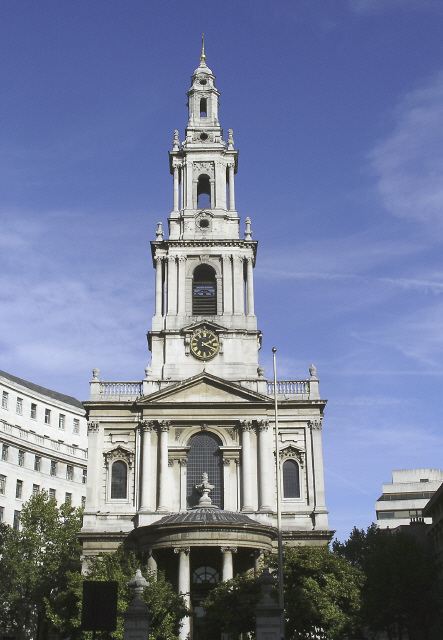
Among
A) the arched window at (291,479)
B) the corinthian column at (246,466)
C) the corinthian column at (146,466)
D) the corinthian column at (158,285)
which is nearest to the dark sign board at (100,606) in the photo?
the corinthian column at (146,466)

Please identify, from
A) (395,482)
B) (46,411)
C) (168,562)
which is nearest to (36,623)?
(168,562)

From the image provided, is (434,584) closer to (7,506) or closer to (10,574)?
(10,574)

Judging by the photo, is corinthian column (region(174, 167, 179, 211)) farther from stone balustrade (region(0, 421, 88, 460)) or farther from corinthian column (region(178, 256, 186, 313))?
stone balustrade (region(0, 421, 88, 460))

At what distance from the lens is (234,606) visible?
125 feet

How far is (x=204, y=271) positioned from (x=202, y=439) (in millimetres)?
13964

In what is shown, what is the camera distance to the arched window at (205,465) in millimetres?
52250

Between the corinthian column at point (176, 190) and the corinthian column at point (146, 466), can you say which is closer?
the corinthian column at point (146, 466)

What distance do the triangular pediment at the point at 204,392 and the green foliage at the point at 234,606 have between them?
607 inches

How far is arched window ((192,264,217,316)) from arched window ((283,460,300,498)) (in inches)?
498

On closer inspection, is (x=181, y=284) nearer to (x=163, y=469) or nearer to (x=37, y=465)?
(x=163, y=469)

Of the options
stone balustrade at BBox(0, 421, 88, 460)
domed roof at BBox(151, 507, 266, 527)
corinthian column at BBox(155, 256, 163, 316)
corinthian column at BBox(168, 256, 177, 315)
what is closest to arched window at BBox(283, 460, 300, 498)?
domed roof at BBox(151, 507, 266, 527)

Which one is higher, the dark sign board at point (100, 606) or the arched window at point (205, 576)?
the arched window at point (205, 576)

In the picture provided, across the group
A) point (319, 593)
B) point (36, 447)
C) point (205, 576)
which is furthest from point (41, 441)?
point (319, 593)

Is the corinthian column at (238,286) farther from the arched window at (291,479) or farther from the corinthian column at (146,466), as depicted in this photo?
the arched window at (291,479)
